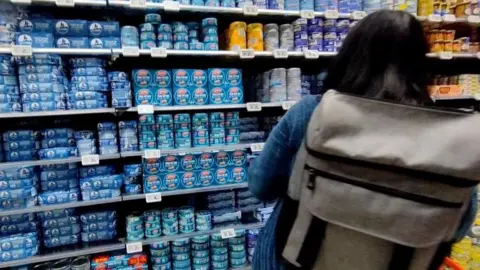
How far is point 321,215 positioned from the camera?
2.65 ft

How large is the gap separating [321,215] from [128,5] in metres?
1.87

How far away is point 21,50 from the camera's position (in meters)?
1.90

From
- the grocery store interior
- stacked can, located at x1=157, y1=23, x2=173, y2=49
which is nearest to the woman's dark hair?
the grocery store interior

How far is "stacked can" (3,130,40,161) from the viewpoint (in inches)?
81.9

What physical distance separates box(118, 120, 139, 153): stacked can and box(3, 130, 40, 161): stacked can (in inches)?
21.2

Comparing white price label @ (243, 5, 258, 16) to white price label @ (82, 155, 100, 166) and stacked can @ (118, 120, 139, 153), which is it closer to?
stacked can @ (118, 120, 139, 153)

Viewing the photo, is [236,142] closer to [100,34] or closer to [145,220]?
[145,220]

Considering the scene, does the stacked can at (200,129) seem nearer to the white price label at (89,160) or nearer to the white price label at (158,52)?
the white price label at (158,52)

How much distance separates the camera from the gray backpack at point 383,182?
71 cm

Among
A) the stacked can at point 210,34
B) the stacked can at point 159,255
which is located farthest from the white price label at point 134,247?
the stacked can at point 210,34

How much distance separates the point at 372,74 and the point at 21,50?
6.33 feet

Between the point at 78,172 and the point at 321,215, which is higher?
the point at 321,215

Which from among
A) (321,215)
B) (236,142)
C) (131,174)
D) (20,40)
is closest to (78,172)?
(131,174)

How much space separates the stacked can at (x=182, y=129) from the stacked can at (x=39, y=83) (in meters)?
0.75
